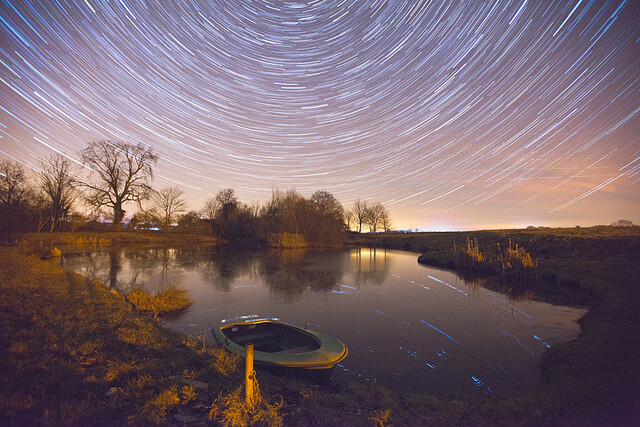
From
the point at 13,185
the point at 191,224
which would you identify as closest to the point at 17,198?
the point at 13,185

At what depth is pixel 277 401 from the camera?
510 centimetres

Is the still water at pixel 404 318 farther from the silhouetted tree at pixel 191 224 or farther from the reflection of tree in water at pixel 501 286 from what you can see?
the silhouetted tree at pixel 191 224

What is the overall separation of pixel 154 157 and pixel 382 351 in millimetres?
53609

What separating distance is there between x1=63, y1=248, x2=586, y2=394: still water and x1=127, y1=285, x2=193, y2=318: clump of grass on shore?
657 millimetres

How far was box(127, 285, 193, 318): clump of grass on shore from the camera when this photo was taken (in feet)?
41.2

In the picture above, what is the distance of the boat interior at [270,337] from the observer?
29.1 feet

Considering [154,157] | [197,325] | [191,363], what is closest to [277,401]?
[191,363]

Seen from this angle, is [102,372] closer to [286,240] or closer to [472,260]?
[472,260]

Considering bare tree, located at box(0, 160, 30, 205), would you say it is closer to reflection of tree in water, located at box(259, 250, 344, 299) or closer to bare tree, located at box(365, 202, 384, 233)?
reflection of tree in water, located at box(259, 250, 344, 299)

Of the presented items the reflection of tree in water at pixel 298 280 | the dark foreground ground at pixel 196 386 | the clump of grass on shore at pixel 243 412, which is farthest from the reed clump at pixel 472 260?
the clump of grass on shore at pixel 243 412

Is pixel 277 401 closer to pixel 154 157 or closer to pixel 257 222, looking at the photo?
pixel 154 157

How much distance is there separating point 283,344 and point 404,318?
260 inches

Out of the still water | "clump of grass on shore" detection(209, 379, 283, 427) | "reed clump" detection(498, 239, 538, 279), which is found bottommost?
the still water

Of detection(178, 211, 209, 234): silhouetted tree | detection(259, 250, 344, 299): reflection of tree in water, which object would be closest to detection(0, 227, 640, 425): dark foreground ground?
detection(259, 250, 344, 299): reflection of tree in water
